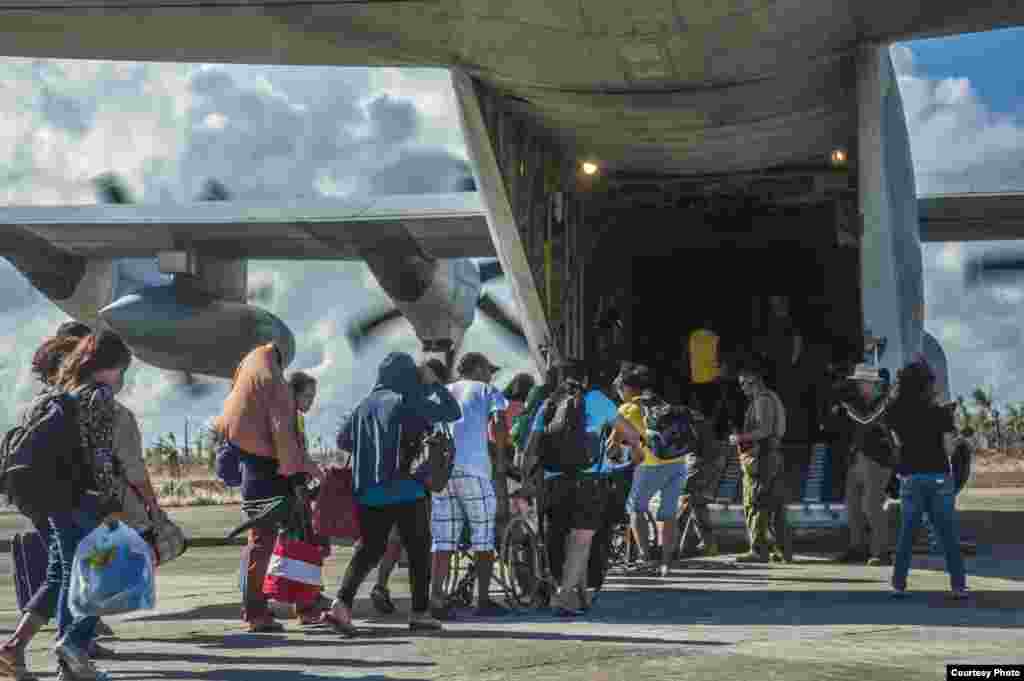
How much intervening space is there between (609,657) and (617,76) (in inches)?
308

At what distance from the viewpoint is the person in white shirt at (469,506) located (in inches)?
340

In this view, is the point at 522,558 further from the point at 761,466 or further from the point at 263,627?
the point at 761,466

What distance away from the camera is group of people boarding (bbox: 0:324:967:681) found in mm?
6238

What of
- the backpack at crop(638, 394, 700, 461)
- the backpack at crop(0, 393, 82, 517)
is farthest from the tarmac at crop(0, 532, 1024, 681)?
the backpack at crop(638, 394, 700, 461)

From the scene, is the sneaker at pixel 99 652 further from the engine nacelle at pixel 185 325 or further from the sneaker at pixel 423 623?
the engine nacelle at pixel 185 325

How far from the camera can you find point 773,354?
19.1 metres

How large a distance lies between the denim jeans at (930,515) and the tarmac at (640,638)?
0.20 m

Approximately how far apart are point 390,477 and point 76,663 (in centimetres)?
231

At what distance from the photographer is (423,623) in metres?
7.73

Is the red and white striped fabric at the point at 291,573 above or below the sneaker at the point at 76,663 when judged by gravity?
above

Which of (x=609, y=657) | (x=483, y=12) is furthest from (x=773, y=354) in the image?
(x=609, y=657)

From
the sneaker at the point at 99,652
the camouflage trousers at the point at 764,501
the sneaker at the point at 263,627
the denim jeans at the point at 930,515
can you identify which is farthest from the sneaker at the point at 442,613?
the camouflage trousers at the point at 764,501

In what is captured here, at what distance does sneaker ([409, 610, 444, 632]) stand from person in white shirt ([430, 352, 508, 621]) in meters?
0.68

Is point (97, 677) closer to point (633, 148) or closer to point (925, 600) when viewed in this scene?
point (925, 600)
